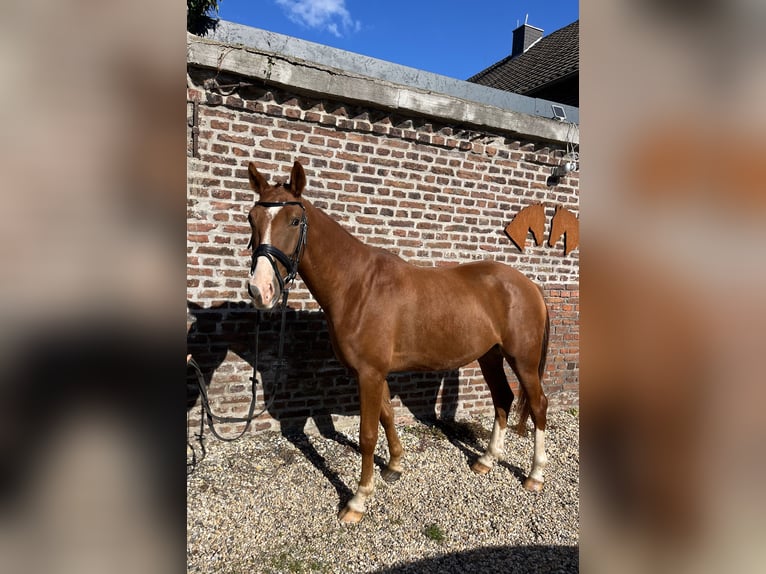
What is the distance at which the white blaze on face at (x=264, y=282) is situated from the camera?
2361mm

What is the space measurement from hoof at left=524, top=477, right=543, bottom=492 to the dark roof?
32.1 ft

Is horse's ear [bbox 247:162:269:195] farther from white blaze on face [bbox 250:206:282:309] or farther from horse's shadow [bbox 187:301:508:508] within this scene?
horse's shadow [bbox 187:301:508:508]

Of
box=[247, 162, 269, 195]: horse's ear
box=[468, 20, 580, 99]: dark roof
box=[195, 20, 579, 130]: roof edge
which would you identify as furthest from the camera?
box=[468, 20, 580, 99]: dark roof

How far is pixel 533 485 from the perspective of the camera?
10.9 feet

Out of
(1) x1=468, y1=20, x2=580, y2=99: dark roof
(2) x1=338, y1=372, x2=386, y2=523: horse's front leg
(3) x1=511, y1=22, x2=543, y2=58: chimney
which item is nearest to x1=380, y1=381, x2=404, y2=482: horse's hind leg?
(2) x1=338, y1=372, x2=386, y2=523: horse's front leg

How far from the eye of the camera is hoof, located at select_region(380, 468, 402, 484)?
3307mm

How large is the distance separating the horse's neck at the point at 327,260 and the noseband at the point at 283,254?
0.35 ft

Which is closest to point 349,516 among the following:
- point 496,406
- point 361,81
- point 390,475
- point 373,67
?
point 390,475

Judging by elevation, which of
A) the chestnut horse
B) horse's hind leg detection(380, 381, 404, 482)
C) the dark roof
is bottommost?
horse's hind leg detection(380, 381, 404, 482)

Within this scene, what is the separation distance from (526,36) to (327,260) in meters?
16.9

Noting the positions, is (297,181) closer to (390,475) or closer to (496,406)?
(390,475)
